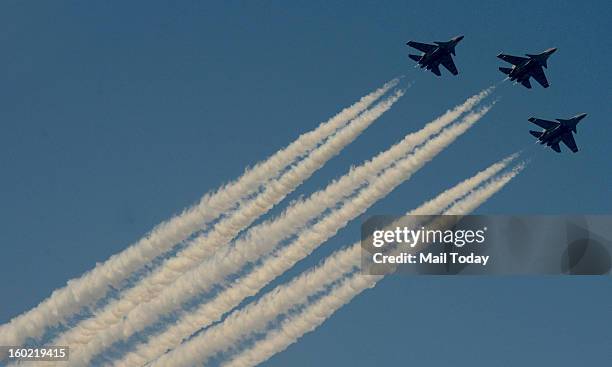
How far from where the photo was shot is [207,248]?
77.2 meters

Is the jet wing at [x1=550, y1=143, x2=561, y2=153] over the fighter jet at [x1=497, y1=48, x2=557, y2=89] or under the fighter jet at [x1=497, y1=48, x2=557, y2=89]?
under

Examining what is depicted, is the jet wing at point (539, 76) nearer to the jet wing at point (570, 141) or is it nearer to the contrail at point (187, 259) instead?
the jet wing at point (570, 141)

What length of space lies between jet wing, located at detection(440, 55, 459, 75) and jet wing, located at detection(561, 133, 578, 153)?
1067cm

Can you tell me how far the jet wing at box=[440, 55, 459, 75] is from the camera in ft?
298

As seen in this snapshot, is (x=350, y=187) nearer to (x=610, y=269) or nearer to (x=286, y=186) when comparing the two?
(x=286, y=186)

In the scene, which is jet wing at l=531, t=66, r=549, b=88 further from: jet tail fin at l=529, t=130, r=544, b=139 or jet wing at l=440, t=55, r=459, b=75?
jet wing at l=440, t=55, r=459, b=75


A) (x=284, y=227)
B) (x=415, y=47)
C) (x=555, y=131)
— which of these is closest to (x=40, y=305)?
(x=284, y=227)

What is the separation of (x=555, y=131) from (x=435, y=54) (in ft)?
39.2

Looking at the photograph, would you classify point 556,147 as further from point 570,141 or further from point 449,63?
point 449,63

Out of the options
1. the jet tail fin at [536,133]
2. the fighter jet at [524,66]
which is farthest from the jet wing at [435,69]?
the jet tail fin at [536,133]

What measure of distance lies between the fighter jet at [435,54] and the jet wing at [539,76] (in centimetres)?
690

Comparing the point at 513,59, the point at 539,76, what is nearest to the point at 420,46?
the point at 513,59

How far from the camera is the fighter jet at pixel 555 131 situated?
→ 89875 millimetres

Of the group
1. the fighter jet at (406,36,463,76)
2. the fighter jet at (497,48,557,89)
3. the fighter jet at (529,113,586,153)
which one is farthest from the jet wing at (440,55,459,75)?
the fighter jet at (529,113,586,153)
